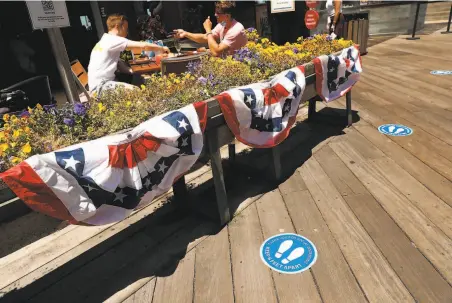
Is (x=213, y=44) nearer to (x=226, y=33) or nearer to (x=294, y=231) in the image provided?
(x=226, y=33)

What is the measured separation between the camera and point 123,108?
2.49 m

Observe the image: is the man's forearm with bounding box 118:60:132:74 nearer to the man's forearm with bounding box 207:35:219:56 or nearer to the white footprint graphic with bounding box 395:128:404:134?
the man's forearm with bounding box 207:35:219:56

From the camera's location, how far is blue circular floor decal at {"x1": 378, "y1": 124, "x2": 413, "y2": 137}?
4477 millimetres

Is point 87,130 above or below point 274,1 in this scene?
below

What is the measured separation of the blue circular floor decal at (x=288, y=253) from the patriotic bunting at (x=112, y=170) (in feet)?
3.13

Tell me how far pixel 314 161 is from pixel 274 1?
6.46 metres

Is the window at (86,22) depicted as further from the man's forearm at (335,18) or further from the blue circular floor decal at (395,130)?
the blue circular floor decal at (395,130)

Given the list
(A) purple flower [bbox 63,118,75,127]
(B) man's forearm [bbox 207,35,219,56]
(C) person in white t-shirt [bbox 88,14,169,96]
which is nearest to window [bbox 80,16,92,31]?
(C) person in white t-shirt [bbox 88,14,169,96]

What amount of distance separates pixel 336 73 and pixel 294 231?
8.17ft

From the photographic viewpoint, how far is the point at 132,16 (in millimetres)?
8820

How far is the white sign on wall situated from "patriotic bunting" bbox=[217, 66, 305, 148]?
2.29 metres

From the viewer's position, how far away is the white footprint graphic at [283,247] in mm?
2503

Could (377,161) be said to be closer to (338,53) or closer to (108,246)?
(338,53)

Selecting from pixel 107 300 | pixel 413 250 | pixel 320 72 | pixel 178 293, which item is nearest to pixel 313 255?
pixel 413 250
